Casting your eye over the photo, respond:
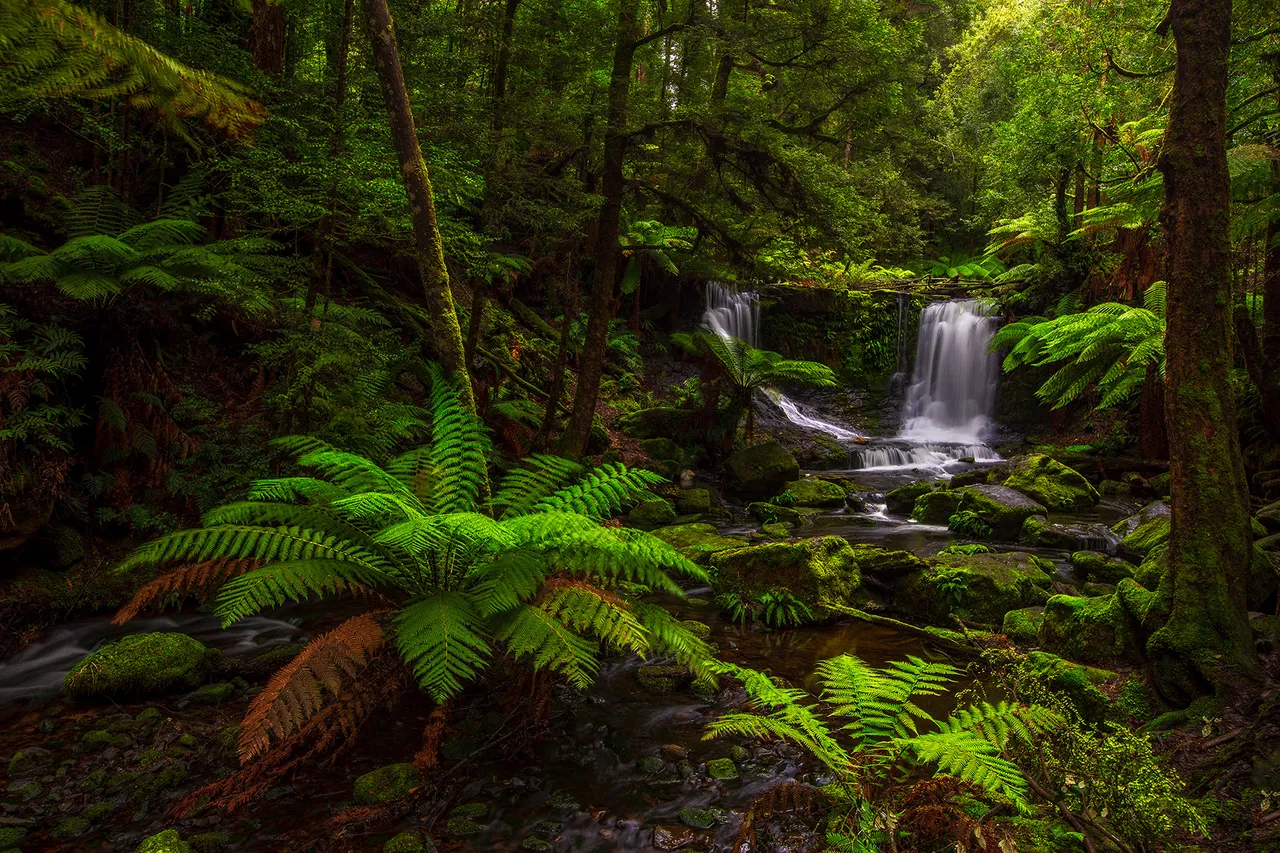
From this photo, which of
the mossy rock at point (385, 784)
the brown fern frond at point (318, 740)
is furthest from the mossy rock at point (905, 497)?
the mossy rock at point (385, 784)

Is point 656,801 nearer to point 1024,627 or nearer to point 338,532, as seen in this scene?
point 338,532

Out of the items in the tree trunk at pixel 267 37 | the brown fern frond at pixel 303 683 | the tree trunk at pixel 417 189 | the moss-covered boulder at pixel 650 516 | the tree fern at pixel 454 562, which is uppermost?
the tree trunk at pixel 267 37

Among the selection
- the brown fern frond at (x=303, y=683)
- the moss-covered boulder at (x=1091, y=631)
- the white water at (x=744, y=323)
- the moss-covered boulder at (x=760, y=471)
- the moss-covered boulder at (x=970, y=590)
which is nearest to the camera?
the brown fern frond at (x=303, y=683)

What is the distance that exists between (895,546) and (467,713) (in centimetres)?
561

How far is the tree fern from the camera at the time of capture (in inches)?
99.3

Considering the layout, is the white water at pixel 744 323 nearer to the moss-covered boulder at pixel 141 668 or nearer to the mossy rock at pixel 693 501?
the mossy rock at pixel 693 501

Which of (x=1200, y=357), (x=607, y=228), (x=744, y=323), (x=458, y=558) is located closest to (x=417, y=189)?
(x=458, y=558)

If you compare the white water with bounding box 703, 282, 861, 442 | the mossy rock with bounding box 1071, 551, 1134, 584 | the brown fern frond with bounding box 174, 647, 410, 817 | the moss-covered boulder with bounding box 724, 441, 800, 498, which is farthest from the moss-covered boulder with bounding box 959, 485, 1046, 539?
the brown fern frond with bounding box 174, 647, 410, 817

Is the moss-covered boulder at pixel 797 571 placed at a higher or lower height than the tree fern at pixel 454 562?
lower

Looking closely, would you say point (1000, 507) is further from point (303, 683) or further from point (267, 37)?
point (267, 37)

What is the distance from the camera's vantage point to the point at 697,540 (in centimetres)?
694

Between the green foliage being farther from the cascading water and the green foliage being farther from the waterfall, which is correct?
the waterfall

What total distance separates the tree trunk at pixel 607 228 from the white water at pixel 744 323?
847cm

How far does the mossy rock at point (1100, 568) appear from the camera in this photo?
19.2 ft
